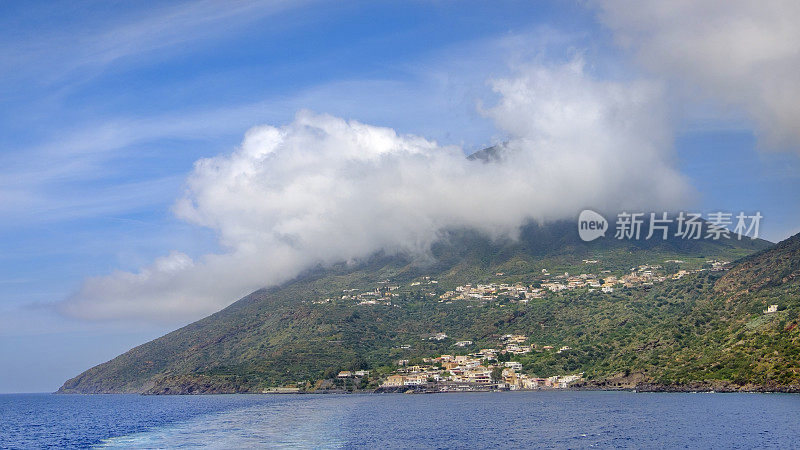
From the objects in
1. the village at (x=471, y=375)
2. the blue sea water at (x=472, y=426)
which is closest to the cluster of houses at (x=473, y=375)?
the village at (x=471, y=375)

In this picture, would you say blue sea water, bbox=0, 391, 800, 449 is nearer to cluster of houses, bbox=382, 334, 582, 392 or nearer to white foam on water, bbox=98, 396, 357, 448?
white foam on water, bbox=98, 396, 357, 448

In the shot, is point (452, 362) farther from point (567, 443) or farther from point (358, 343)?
point (567, 443)

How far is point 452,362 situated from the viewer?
169 meters

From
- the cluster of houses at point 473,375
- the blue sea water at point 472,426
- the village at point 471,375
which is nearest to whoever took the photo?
the blue sea water at point 472,426

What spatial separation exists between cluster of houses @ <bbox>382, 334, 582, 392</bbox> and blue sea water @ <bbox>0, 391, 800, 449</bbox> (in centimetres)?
4205

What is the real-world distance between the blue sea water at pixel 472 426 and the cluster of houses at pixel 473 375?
42.0 m

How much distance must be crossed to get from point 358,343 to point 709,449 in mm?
149158

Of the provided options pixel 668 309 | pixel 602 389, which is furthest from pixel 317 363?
pixel 668 309

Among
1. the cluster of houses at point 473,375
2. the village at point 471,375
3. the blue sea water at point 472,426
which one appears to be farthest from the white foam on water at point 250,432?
the cluster of houses at point 473,375

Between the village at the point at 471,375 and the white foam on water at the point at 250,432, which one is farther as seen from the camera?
the village at the point at 471,375

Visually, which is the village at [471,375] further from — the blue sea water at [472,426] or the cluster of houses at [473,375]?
the blue sea water at [472,426]

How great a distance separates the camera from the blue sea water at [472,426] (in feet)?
203

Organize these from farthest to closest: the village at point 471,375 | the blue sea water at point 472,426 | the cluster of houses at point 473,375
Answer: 1. the village at point 471,375
2. the cluster of houses at point 473,375
3. the blue sea water at point 472,426

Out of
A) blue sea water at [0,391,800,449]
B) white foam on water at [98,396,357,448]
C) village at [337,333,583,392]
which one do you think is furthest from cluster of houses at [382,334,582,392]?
white foam on water at [98,396,357,448]
